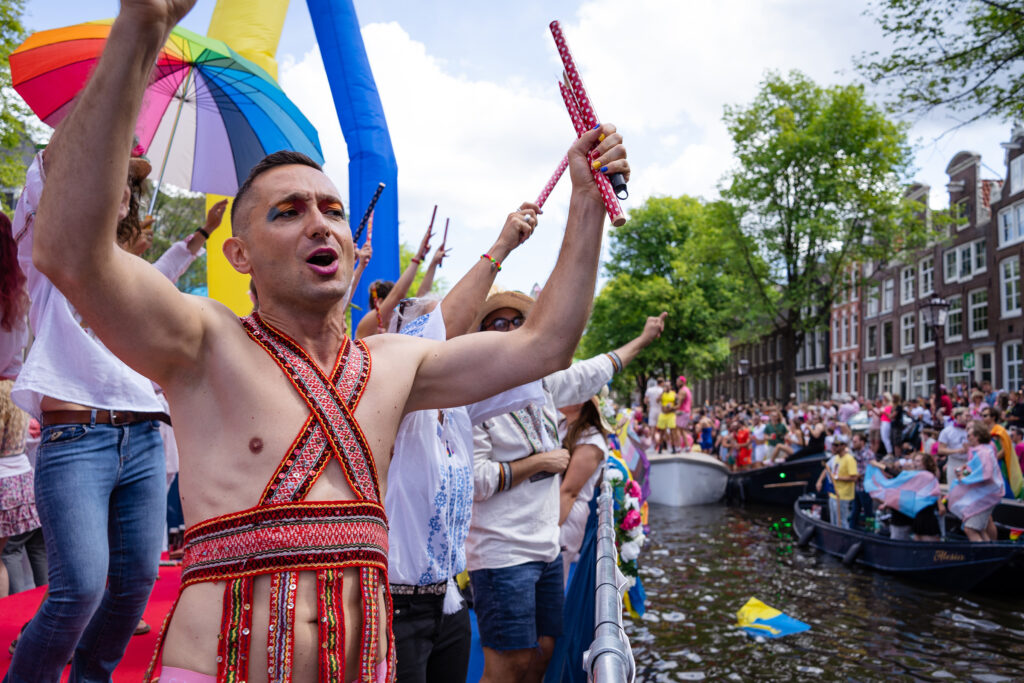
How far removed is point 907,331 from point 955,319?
16.2ft

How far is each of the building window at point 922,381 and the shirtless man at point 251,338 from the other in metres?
39.8

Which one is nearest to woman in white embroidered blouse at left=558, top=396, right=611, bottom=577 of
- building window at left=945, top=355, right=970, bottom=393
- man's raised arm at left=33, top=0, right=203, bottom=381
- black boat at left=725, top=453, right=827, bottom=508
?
man's raised arm at left=33, top=0, right=203, bottom=381

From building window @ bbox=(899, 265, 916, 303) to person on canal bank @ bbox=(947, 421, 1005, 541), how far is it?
31271 mm

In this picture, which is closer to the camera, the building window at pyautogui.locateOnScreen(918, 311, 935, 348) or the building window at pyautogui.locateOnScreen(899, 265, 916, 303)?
the building window at pyautogui.locateOnScreen(918, 311, 935, 348)

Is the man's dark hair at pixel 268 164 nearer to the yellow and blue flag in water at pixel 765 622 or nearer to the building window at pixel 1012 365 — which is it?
the yellow and blue flag in water at pixel 765 622

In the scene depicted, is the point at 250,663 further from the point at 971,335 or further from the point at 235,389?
the point at 971,335

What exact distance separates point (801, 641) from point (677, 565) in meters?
4.00

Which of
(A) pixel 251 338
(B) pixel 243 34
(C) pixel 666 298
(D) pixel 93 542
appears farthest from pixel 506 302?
(C) pixel 666 298

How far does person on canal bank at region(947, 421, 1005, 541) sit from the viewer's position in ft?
35.1

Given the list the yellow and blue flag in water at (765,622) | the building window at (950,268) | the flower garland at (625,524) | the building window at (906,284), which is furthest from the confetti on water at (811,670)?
the building window at (906,284)

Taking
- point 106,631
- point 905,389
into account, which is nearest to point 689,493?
point 106,631

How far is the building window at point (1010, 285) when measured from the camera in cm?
3070

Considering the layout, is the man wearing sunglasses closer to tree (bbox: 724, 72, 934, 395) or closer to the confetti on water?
the confetti on water

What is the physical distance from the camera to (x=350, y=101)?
7.56 m
